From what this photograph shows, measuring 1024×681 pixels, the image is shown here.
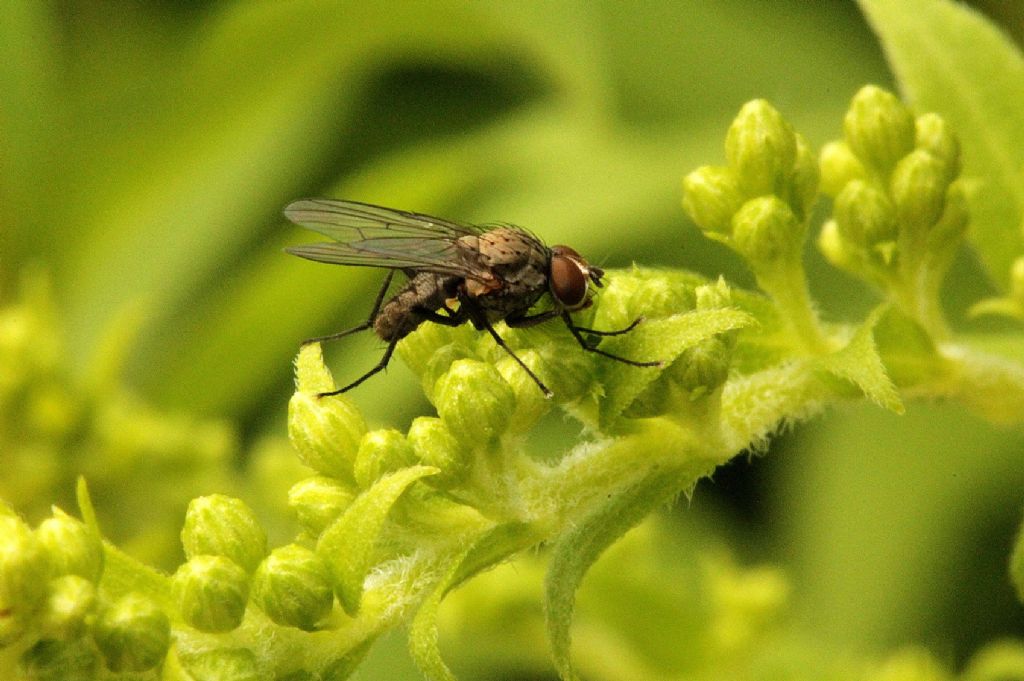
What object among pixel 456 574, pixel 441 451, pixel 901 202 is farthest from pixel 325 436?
pixel 901 202

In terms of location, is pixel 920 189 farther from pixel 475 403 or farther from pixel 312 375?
pixel 312 375

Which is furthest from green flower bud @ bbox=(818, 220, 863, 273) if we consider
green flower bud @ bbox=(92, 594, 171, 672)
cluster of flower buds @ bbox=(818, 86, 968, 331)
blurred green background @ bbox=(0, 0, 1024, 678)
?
blurred green background @ bbox=(0, 0, 1024, 678)

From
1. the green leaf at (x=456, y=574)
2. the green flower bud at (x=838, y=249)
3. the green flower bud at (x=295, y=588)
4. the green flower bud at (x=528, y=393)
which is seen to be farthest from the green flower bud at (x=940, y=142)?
the green flower bud at (x=295, y=588)

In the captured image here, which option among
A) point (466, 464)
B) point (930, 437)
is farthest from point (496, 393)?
point (930, 437)

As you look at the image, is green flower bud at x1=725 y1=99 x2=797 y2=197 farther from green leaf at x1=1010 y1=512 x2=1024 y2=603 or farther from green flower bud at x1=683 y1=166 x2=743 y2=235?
green leaf at x1=1010 y1=512 x2=1024 y2=603

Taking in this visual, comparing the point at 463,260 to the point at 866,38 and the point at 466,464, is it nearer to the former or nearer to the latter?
the point at 466,464

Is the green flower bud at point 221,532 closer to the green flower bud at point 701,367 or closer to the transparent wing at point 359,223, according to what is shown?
the green flower bud at point 701,367
